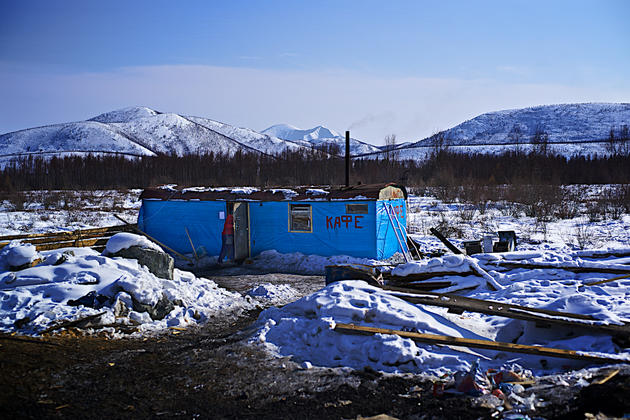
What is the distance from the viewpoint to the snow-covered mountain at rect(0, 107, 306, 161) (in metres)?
114

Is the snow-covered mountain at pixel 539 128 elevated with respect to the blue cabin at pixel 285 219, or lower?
elevated

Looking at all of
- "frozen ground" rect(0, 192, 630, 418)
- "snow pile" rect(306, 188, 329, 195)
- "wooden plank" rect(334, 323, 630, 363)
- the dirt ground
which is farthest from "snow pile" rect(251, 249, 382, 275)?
"wooden plank" rect(334, 323, 630, 363)

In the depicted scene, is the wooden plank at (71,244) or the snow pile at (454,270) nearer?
the snow pile at (454,270)

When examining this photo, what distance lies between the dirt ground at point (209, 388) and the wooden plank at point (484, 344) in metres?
0.40

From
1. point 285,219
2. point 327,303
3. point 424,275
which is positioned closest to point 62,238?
point 285,219

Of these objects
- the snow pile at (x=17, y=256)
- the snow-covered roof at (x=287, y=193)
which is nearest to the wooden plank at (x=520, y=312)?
the snow-covered roof at (x=287, y=193)

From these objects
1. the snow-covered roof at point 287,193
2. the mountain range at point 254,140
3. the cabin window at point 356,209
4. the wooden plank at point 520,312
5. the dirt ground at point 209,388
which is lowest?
the dirt ground at point 209,388

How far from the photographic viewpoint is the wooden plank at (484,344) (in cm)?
516

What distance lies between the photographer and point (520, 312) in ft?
20.7

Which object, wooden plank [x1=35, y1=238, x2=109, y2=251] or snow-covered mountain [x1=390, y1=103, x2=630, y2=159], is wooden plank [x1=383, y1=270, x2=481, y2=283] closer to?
wooden plank [x1=35, y1=238, x2=109, y2=251]

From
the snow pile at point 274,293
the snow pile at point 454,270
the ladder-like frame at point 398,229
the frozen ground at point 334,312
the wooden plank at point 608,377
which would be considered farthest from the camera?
the ladder-like frame at point 398,229

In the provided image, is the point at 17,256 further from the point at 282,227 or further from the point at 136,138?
the point at 136,138

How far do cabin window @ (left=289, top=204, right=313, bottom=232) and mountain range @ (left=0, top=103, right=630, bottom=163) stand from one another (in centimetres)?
8416

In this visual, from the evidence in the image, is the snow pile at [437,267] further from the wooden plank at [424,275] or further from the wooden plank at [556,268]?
the wooden plank at [556,268]
